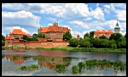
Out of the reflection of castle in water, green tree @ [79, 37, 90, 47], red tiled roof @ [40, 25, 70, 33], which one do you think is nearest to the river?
the reflection of castle in water

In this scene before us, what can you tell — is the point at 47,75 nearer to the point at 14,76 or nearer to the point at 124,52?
the point at 14,76

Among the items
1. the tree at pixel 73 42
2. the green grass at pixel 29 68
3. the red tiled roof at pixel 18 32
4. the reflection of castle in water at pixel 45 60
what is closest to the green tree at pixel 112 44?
the tree at pixel 73 42

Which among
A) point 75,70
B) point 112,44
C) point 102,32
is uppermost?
point 102,32

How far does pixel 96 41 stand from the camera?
2887mm

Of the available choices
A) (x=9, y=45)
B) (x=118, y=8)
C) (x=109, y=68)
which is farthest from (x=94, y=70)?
(x=9, y=45)

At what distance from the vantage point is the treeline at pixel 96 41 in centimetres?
285

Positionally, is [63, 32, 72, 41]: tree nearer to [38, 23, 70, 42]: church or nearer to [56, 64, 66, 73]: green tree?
[38, 23, 70, 42]: church

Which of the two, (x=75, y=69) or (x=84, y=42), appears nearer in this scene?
(x=75, y=69)

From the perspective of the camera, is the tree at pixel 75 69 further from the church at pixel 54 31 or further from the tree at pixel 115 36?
the tree at pixel 115 36

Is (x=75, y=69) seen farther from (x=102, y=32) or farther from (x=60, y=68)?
(x=102, y=32)

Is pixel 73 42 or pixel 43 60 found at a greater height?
pixel 73 42

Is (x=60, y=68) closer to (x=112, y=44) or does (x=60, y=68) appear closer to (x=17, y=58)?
(x=17, y=58)

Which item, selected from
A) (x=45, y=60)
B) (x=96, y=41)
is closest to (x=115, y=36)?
(x=96, y=41)

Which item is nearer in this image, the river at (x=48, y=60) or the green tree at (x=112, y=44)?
the river at (x=48, y=60)
